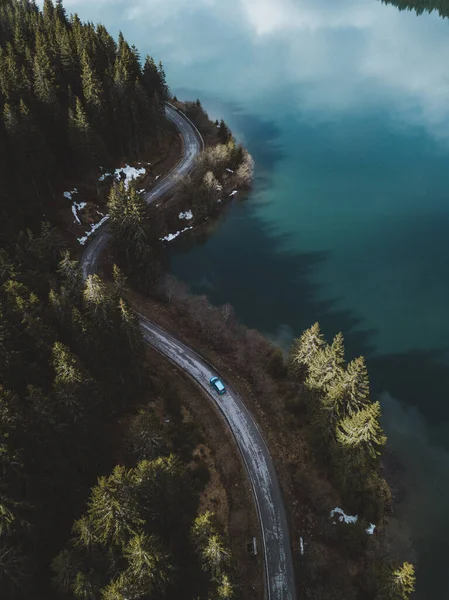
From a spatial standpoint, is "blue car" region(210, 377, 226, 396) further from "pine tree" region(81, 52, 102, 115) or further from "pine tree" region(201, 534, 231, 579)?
"pine tree" region(81, 52, 102, 115)

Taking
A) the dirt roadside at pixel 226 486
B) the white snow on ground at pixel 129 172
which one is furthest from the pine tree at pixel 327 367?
the white snow on ground at pixel 129 172

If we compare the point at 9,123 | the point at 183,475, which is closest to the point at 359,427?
the point at 183,475

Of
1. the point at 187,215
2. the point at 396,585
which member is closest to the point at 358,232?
the point at 187,215

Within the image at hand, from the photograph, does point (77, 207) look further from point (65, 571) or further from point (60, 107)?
point (65, 571)

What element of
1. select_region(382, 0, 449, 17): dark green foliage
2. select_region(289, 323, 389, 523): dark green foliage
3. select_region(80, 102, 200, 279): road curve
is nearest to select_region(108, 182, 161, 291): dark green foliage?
select_region(80, 102, 200, 279): road curve

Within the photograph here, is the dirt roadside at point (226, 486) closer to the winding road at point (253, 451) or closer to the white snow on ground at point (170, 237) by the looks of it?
the winding road at point (253, 451)

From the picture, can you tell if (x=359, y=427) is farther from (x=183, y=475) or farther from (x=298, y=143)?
(x=298, y=143)
